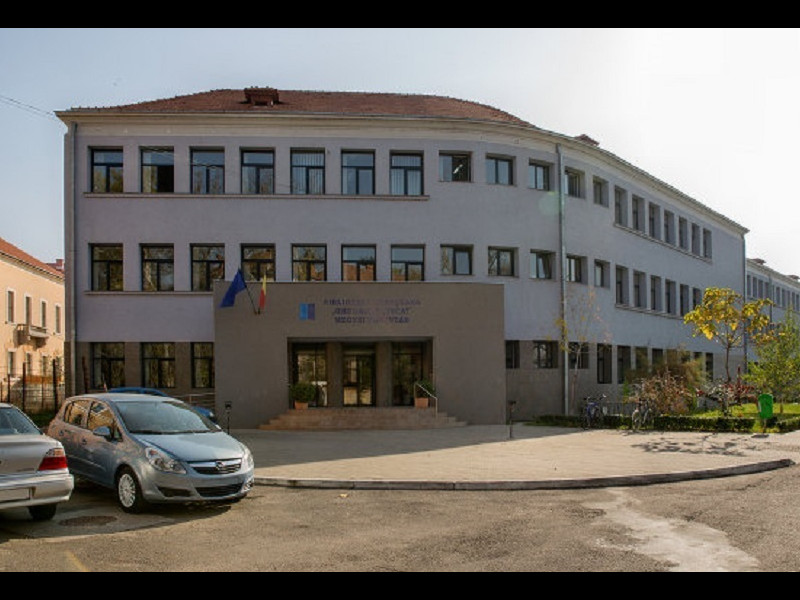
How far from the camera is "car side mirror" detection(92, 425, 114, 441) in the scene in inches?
466

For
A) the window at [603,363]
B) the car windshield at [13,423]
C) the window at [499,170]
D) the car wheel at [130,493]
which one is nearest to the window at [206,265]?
the window at [499,170]

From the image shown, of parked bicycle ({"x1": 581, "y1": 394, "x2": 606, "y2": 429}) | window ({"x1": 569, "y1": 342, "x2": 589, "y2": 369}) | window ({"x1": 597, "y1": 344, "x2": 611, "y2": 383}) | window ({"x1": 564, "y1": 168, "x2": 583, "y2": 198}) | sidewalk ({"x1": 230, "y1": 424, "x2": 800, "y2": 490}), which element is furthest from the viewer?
window ({"x1": 597, "y1": 344, "x2": 611, "y2": 383})

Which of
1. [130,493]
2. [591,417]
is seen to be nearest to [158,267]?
[591,417]

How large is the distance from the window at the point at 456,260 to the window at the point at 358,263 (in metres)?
2.92

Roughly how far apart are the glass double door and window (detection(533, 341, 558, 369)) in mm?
7175

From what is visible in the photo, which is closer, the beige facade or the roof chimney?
the beige facade

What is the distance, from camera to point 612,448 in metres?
19.4

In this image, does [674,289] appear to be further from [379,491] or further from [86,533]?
[86,533]

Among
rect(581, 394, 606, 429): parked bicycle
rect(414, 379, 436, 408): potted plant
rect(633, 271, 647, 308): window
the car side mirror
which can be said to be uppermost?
rect(633, 271, 647, 308): window

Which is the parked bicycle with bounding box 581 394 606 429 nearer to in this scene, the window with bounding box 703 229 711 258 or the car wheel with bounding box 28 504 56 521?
the car wheel with bounding box 28 504 56 521

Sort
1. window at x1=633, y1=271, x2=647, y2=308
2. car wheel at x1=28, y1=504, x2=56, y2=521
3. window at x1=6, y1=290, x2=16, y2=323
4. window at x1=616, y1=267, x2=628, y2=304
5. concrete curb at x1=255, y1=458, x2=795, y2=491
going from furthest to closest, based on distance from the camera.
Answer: window at x1=6, y1=290, x2=16, y2=323
window at x1=633, y1=271, x2=647, y2=308
window at x1=616, y1=267, x2=628, y2=304
concrete curb at x1=255, y1=458, x2=795, y2=491
car wheel at x1=28, y1=504, x2=56, y2=521

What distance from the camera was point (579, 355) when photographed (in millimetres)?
34250

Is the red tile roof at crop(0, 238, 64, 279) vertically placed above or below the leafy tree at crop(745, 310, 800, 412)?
above

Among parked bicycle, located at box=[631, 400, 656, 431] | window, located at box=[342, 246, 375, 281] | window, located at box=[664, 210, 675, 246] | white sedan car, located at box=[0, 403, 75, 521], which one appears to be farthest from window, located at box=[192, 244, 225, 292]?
window, located at box=[664, 210, 675, 246]
